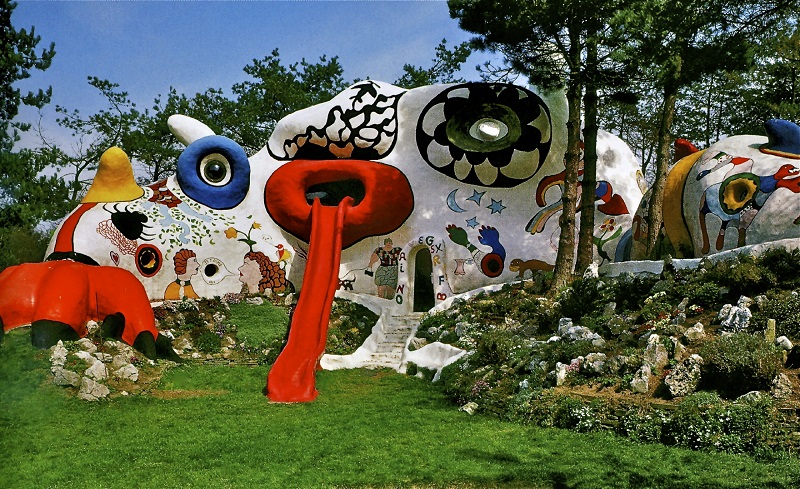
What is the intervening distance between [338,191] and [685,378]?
39.9 feet

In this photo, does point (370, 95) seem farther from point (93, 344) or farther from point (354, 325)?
point (93, 344)

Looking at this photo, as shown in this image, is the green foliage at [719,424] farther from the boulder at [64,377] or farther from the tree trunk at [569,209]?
the boulder at [64,377]

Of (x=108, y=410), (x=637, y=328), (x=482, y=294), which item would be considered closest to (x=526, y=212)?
(x=482, y=294)

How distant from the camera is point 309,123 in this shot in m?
16.2

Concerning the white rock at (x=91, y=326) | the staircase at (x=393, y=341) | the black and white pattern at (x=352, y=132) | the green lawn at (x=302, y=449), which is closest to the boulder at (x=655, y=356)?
the green lawn at (x=302, y=449)

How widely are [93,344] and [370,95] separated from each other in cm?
888

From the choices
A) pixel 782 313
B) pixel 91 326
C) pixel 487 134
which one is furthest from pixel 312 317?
pixel 782 313

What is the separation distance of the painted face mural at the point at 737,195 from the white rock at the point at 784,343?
2906 mm

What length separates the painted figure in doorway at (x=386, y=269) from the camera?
15.6 metres

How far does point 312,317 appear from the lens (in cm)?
1216

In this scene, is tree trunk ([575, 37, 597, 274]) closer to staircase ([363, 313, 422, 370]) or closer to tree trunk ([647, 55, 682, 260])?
tree trunk ([647, 55, 682, 260])

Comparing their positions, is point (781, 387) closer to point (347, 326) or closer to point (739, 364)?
point (739, 364)

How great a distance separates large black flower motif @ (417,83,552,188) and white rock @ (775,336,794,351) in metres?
8.49

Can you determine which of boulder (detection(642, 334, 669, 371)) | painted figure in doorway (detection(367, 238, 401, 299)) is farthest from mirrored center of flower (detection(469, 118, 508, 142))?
boulder (detection(642, 334, 669, 371))
